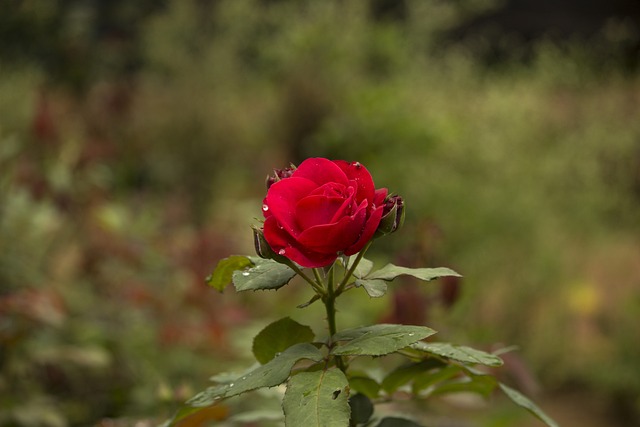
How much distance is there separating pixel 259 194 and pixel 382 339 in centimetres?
486

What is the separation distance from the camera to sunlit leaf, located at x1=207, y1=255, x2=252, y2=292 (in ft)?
2.34

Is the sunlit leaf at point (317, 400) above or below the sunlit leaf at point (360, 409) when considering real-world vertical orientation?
below

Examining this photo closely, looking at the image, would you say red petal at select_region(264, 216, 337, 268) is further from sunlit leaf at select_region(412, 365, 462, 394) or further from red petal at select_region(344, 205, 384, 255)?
sunlit leaf at select_region(412, 365, 462, 394)

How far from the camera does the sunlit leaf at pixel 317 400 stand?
58 cm

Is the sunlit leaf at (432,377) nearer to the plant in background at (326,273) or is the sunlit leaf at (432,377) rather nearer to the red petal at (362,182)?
the plant in background at (326,273)

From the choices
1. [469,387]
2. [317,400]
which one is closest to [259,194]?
[469,387]

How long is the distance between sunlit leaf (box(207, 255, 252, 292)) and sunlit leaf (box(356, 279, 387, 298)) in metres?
0.11

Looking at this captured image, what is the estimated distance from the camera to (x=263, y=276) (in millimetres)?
663

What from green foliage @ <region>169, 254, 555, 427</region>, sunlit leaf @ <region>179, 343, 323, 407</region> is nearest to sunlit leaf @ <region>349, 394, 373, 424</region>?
green foliage @ <region>169, 254, 555, 427</region>

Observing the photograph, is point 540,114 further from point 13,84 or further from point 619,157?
point 13,84

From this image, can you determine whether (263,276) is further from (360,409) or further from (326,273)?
(360,409)

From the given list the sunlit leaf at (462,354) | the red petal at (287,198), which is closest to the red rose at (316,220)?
the red petal at (287,198)

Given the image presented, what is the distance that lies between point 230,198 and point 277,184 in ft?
15.7

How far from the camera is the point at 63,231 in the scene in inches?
111
